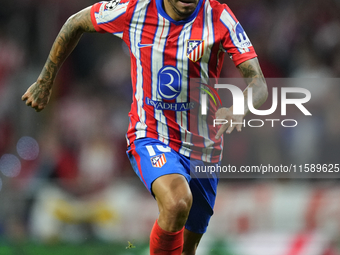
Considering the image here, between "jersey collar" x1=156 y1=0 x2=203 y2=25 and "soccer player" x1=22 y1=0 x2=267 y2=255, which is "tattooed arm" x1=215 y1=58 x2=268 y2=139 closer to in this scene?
"soccer player" x1=22 y1=0 x2=267 y2=255

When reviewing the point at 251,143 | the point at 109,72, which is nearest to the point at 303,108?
the point at 251,143

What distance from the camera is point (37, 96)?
11.1ft

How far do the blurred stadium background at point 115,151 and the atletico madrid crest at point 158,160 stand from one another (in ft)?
6.95

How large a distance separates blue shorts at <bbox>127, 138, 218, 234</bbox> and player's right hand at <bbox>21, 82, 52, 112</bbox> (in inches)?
30.5

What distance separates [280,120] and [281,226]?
146 centimetres

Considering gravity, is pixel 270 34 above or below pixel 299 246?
above

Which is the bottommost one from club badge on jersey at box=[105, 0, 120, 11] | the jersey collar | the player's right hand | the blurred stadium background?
the blurred stadium background

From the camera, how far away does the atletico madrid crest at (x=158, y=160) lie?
2.89 meters

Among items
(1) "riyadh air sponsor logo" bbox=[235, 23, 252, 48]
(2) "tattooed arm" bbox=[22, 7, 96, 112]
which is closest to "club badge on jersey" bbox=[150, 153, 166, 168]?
(1) "riyadh air sponsor logo" bbox=[235, 23, 252, 48]

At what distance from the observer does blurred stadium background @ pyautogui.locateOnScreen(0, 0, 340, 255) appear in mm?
5164

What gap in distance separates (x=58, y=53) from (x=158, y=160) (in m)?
1.22

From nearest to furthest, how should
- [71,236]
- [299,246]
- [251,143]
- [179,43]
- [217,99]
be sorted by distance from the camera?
1. [179,43]
2. [217,99]
3. [299,246]
4. [71,236]
5. [251,143]

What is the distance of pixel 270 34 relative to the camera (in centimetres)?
648

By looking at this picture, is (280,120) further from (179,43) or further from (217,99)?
(179,43)
